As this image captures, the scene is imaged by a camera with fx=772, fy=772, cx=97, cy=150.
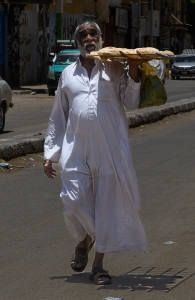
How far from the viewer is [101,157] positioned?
543 centimetres

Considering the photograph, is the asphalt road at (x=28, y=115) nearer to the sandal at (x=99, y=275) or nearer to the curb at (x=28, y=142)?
the curb at (x=28, y=142)

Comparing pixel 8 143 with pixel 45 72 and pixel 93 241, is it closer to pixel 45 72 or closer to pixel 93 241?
pixel 93 241

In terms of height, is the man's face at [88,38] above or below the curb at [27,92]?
above

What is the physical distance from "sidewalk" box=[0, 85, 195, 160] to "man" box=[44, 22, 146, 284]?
6.59 metres

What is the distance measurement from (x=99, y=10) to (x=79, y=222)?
48.1 m

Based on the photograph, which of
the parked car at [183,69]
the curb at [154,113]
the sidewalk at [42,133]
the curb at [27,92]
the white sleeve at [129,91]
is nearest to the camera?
the white sleeve at [129,91]

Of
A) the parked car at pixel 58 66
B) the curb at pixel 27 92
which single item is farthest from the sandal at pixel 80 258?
the curb at pixel 27 92

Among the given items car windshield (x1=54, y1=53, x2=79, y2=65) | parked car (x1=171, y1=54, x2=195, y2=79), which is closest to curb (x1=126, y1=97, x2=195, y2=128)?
car windshield (x1=54, y1=53, x2=79, y2=65)

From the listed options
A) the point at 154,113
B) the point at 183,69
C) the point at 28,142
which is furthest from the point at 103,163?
the point at 183,69

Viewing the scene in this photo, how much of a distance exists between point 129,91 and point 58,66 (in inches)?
1051

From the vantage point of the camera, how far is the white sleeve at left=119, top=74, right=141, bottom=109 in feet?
17.6

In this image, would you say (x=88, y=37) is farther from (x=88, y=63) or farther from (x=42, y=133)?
(x=42, y=133)

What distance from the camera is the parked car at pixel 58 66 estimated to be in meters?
31.0

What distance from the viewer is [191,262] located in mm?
6082
